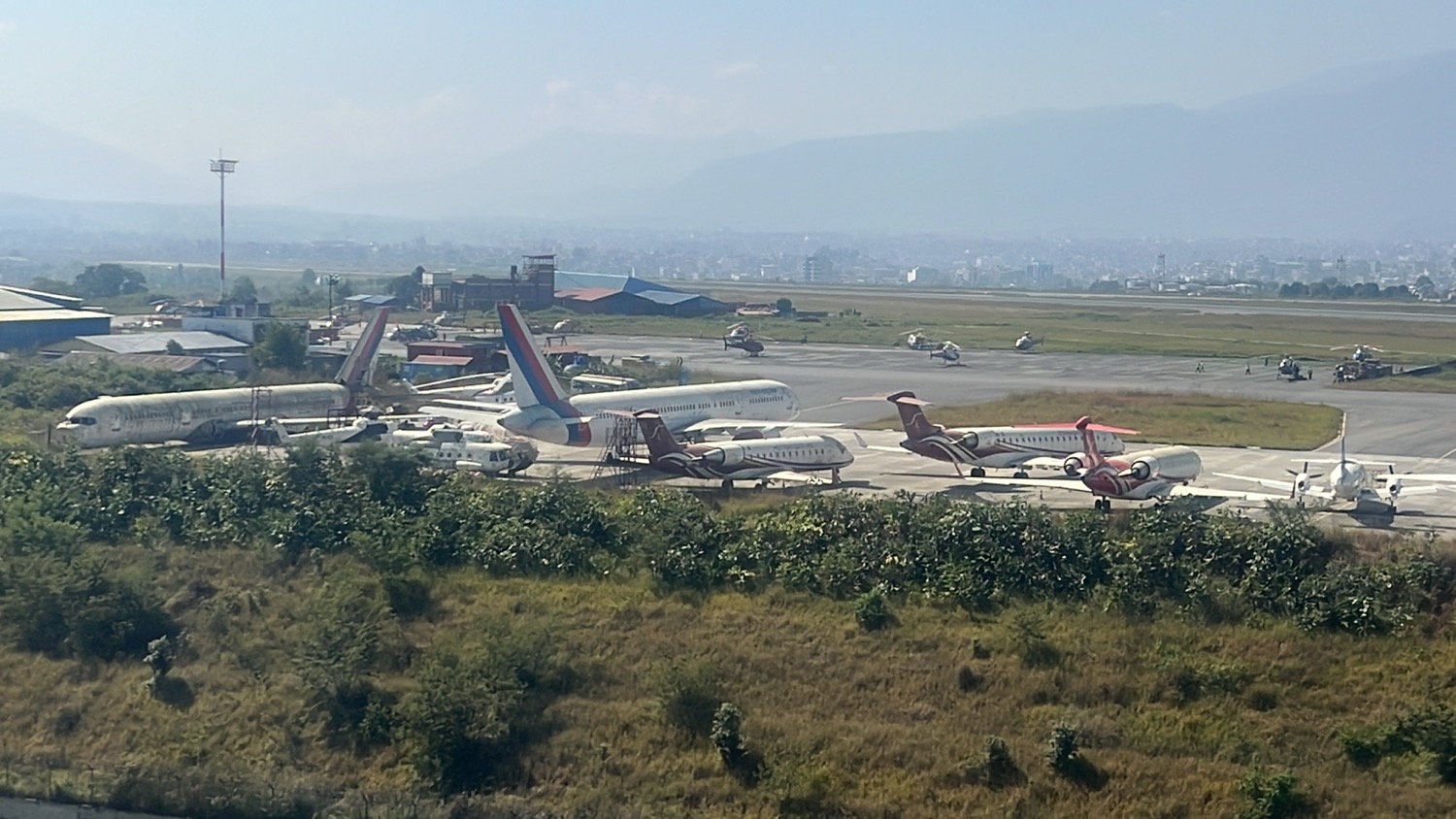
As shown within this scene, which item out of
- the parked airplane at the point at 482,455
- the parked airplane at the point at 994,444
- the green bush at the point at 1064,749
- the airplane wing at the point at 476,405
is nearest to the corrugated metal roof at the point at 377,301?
the airplane wing at the point at 476,405

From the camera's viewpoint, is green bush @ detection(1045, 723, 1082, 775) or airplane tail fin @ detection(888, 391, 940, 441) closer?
green bush @ detection(1045, 723, 1082, 775)

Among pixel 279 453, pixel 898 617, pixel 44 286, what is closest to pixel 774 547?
pixel 898 617

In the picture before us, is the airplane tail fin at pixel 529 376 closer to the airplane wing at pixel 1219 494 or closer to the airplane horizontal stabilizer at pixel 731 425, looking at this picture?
the airplane horizontal stabilizer at pixel 731 425

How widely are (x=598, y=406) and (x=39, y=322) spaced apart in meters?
67.3

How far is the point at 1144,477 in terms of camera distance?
5453 cm

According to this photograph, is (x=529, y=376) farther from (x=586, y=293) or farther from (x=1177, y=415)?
(x=586, y=293)

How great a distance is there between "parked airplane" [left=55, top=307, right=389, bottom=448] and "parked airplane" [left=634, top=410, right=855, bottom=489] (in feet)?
84.2

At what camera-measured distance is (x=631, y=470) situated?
62562 mm

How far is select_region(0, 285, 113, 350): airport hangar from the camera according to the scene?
11331 cm

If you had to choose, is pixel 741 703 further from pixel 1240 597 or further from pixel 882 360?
pixel 882 360

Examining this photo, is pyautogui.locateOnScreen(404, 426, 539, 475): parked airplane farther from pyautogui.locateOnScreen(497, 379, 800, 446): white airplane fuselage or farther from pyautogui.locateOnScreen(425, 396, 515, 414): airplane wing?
pyautogui.locateOnScreen(425, 396, 515, 414): airplane wing

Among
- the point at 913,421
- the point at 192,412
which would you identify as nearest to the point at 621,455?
the point at 913,421

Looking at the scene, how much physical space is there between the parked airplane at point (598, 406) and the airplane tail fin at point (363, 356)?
10011 mm

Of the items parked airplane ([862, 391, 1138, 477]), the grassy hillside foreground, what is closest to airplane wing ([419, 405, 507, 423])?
parked airplane ([862, 391, 1138, 477])
